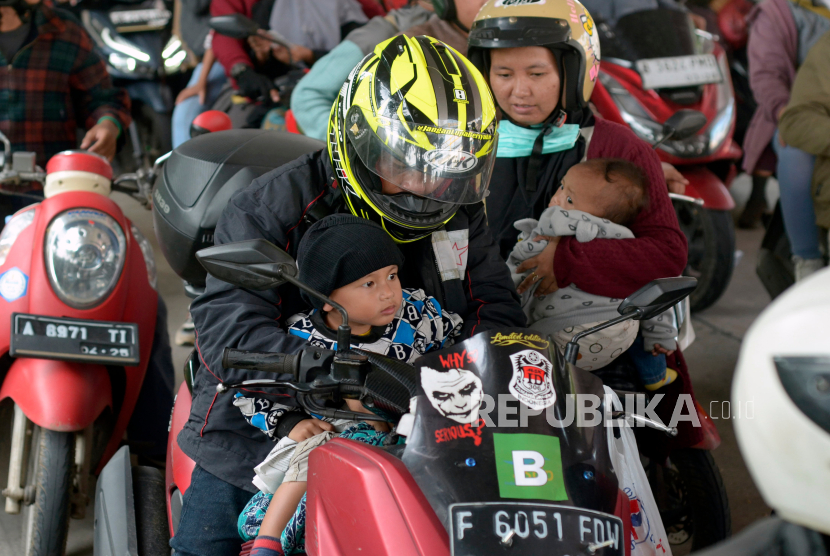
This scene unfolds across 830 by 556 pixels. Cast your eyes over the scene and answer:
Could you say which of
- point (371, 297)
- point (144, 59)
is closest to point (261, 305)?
point (371, 297)

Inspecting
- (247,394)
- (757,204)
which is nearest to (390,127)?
(247,394)

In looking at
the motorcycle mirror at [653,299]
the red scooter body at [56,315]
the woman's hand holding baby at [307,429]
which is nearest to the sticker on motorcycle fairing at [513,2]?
the motorcycle mirror at [653,299]

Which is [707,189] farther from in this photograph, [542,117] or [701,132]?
[542,117]

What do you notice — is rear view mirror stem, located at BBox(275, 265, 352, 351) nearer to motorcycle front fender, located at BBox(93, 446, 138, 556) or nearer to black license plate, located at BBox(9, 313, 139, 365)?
motorcycle front fender, located at BBox(93, 446, 138, 556)

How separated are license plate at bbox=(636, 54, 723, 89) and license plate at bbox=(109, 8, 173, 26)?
4.86m

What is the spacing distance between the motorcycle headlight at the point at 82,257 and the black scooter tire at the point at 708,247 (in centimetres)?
310

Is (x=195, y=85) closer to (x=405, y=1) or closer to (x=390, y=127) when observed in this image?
(x=405, y=1)

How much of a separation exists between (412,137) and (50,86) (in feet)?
8.85

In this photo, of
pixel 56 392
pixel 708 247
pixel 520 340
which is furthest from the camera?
pixel 708 247

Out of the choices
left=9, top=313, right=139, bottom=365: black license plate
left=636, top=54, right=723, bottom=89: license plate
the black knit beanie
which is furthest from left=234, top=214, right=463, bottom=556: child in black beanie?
left=636, top=54, right=723, bottom=89: license plate

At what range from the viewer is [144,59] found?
7316 millimetres

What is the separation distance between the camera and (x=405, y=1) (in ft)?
19.3

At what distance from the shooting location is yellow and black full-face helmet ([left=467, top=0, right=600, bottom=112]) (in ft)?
8.35

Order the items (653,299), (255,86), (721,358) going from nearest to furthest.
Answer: (653,299) < (721,358) < (255,86)
